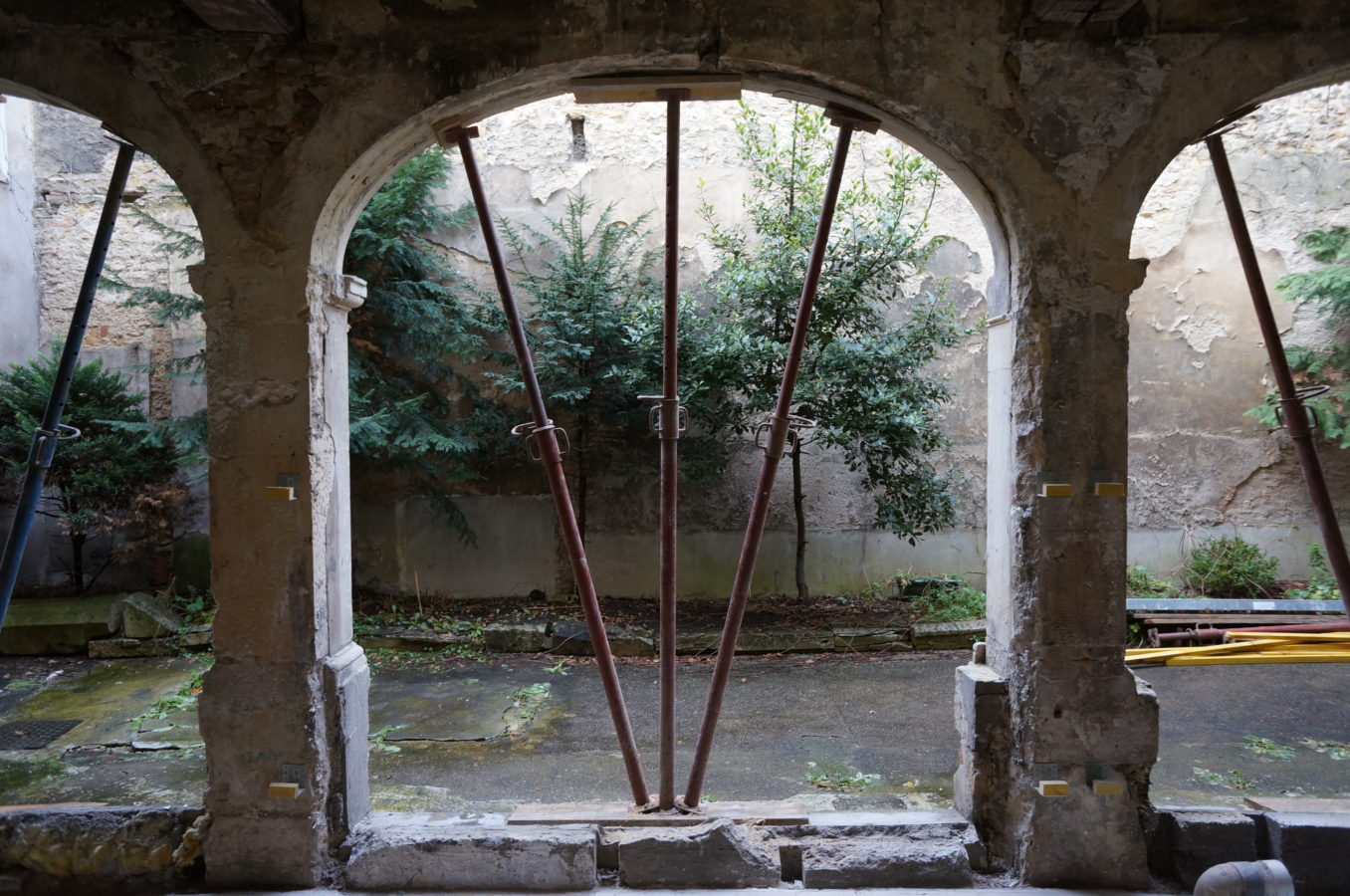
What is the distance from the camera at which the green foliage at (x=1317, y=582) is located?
6.81m

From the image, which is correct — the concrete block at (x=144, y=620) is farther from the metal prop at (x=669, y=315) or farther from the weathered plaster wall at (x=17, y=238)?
the metal prop at (x=669, y=315)

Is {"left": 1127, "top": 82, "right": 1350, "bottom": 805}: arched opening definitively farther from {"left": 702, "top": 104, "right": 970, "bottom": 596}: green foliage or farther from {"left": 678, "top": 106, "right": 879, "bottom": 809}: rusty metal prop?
{"left": 678, "top": 106, "right": 879, "bottom": 809}: rusty metal prop

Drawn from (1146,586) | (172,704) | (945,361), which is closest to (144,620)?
(172,704)

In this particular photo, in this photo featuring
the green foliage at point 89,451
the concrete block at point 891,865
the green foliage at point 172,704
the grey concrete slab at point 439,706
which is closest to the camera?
the concrete block at point 891,865

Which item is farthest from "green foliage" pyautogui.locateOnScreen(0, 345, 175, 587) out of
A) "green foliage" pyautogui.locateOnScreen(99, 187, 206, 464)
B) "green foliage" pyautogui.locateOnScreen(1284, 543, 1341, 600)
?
"green foliage" pyautogui.locateOnScreen(1284, 543, 1341, 600)

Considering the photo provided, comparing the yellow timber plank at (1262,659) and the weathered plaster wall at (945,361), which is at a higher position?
the weathered plaster wall at (945,361)

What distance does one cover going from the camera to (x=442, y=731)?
489 cm

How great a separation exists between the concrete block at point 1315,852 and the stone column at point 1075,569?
0.51 m

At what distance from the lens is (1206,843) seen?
298 cm

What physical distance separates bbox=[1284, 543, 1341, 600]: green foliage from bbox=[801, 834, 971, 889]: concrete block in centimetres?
560

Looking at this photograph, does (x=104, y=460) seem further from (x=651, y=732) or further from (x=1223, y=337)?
(x=1223, y=337)

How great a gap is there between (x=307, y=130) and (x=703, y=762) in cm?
267

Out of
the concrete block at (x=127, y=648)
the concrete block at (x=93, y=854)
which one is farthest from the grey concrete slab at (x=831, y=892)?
the concrete block at (x=127, y=648)

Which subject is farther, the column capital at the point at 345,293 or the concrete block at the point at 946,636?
the concrete block at the point at 946,636
